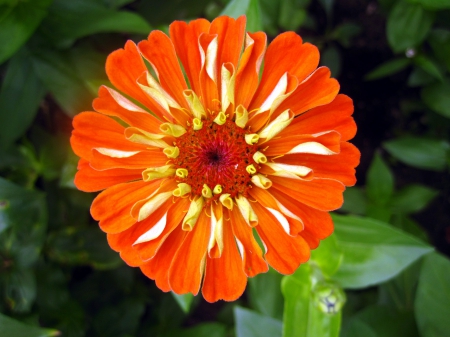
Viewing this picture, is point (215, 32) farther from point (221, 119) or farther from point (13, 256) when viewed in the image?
point (13, 256)

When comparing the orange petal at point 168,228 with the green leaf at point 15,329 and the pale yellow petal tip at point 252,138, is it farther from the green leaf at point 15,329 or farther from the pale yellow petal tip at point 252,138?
the green leaf at point 15,329

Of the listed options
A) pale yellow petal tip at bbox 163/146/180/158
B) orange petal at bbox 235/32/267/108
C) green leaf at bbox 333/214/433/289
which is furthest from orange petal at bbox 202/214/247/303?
green leaf at bbox 333/214/433/289

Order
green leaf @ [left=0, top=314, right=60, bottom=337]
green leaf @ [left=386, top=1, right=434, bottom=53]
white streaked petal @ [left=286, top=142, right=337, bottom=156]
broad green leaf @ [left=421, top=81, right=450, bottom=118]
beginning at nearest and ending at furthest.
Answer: white streaked petal @ [left=286, top=142, right=337, bottom=156]
green leaf @ [left=0, top=314, right=60, bottom=337]
green leaf @ [left=386, top=1, right=434, bottom=53]
broad green leaf @ [left=421, top=81, right=450, bottom=118]

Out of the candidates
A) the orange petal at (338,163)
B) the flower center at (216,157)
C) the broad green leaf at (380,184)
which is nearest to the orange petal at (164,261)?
the flower center at (216,157)

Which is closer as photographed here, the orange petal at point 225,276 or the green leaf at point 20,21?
the orange petal at point 225,276

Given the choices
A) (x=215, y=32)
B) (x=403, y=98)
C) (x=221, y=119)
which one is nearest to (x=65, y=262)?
(x=221, y=119)

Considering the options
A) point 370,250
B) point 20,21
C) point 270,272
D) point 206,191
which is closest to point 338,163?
point 206,191

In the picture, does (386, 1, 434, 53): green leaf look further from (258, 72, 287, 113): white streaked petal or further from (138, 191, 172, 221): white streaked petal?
(138, 191, 172, 221): white streaked petal
